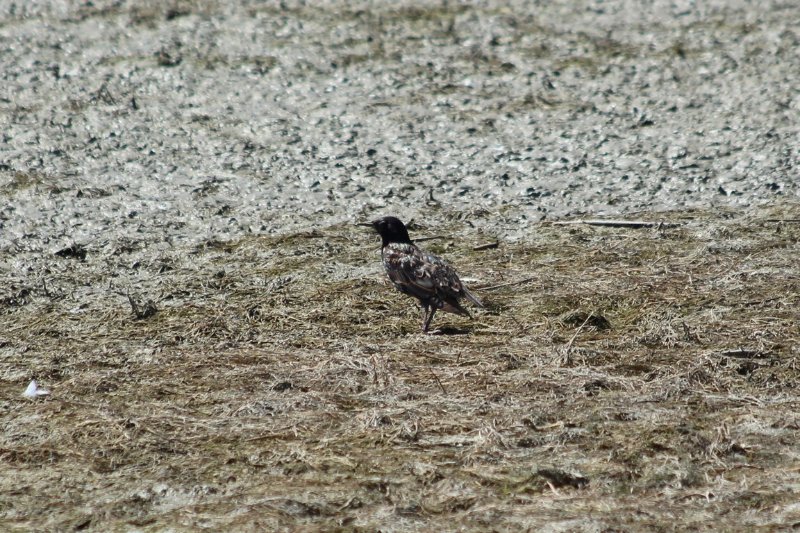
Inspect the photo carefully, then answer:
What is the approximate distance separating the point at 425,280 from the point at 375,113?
6118 millimetres

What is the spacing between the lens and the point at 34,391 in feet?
26.4

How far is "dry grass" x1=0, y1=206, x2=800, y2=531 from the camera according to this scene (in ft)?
20.9

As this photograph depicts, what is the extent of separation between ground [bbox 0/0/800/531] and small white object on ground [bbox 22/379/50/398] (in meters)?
0.09

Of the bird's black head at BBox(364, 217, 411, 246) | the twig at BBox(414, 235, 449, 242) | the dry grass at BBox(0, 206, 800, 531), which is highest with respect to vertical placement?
the bird's black head at BBox(364, 217, 411, 246)

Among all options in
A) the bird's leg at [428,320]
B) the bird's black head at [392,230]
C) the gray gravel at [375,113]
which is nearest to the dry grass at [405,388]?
the bird's leg at [428,320]

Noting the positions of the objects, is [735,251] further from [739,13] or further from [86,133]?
[739,13]

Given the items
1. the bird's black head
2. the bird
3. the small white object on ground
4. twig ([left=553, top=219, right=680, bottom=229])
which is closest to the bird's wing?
the bird

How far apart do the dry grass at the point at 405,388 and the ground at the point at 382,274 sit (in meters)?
0.03

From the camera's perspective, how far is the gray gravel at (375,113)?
12.3m

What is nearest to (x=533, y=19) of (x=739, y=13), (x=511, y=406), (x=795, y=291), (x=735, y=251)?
(x=739, y=13)

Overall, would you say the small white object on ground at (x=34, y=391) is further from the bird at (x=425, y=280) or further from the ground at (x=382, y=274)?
the bird at (x=425, y=280)

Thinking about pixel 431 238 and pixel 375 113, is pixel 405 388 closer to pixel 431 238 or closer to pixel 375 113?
pixel 431 238

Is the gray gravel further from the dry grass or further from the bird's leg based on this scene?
the bird's leg

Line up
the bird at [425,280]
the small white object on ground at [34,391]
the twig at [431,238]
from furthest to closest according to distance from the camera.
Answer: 1. the twig at [431,238]
2. the bird at [425,280]
3. the small white object on ground at [34,391]
